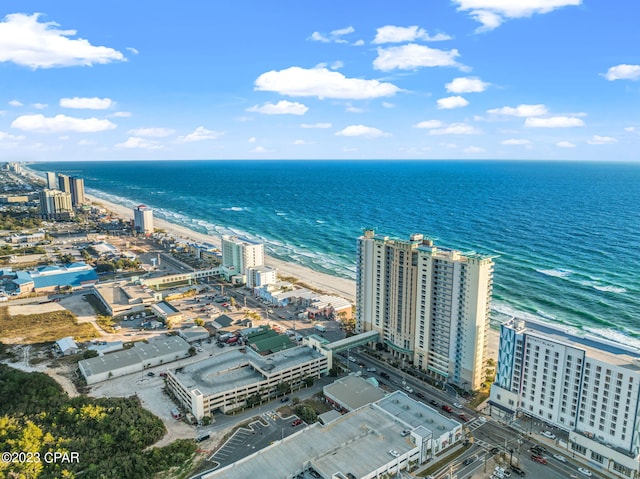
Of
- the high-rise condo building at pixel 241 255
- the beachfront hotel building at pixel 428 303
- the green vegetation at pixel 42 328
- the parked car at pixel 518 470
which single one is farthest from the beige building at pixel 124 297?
the parked car at pixel 518 470

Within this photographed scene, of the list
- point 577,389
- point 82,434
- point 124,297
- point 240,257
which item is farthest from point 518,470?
point 124,297

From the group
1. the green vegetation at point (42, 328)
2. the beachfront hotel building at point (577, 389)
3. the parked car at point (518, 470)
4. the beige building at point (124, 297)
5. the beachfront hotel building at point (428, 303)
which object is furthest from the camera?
the beige building at point (124, 297)

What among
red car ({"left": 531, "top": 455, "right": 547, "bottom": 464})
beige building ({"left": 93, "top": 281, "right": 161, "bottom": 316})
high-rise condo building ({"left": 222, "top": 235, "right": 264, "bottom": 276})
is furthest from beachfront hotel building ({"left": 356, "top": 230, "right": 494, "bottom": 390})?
beige building ({"left": 93, "top": 281, "right": 161, "bottom": 316})

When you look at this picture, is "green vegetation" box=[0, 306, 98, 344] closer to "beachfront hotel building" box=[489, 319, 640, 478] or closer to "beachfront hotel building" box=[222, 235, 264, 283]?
"beachfront hotel building" box=[222, 235, 264, 283]

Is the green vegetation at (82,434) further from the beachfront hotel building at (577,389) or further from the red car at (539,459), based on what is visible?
the beachfront hotel building at (577,389)

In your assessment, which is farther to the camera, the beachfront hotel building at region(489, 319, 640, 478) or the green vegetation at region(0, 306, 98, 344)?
the green vegetation at region(0, 306, 98, 344)

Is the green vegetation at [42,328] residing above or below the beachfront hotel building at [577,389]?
below
